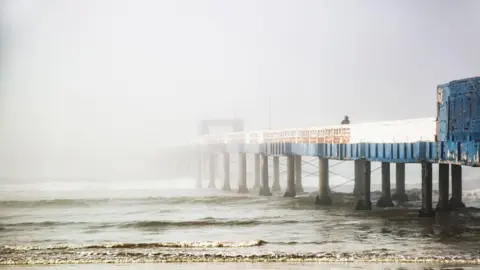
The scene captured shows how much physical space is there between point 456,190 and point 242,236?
1759 centimetres

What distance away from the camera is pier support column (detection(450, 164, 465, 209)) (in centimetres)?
5056

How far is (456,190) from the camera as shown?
51031 mm

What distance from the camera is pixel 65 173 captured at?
14950cm

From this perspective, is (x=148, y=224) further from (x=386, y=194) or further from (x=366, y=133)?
(x=386, y=194)

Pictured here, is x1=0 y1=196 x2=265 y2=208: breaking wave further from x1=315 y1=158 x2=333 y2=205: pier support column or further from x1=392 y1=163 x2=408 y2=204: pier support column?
x1=392 y1=163 x2=408 y2=204: pier support column

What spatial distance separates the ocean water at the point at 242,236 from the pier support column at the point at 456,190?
3.63 ft

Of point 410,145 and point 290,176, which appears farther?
point 290,176

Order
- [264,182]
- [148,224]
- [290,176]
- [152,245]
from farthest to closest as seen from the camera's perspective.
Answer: [264,182], [290,176], [148,224], [152,245]

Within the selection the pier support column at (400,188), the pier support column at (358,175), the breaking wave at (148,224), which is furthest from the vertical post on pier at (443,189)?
the pier support column at (358,175)

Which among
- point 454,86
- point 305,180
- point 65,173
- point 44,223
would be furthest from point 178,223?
point 65,173

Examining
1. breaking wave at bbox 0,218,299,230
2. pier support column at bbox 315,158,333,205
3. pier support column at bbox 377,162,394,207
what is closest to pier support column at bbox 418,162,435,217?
breaking wave at bbox 0,218,299,230

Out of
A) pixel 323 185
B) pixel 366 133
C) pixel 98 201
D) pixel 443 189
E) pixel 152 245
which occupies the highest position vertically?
pixel 366 133

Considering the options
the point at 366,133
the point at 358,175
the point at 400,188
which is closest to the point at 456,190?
the point at 366,133

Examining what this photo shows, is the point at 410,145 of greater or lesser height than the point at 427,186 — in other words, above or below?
above
